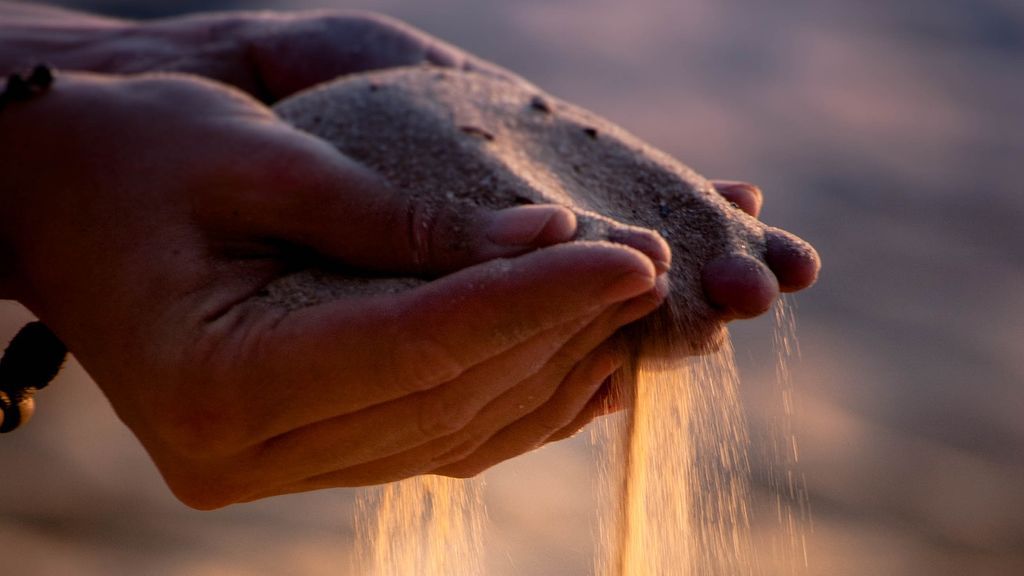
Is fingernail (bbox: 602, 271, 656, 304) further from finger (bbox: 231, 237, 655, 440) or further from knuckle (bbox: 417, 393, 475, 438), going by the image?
knuckle (bbox: 417, 393, 475, 438)

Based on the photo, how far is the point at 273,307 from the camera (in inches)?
30.4

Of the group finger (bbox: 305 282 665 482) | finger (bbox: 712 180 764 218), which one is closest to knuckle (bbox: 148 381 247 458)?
finger (bbox: 305 282 665 482)

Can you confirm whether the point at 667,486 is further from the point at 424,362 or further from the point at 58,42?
the point at 58,42

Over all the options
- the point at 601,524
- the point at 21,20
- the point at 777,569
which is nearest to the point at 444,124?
the point at 601,524

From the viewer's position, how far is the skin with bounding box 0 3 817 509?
70 centimetres

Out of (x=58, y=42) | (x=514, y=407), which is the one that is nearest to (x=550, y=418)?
(x=514, y=407)

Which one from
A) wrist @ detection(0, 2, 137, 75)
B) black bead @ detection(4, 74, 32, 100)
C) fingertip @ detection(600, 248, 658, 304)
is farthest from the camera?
wrist @ detection(0, 2, 137, 75)

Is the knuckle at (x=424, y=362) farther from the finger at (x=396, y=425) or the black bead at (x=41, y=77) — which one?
the black bead at (x=41, y=77)

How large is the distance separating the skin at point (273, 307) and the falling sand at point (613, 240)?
0.04 meters

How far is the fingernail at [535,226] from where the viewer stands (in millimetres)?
720

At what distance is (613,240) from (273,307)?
26 cm

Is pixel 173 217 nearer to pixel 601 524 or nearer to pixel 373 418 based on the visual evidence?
pixel 373 418

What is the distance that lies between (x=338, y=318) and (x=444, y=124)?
265mm

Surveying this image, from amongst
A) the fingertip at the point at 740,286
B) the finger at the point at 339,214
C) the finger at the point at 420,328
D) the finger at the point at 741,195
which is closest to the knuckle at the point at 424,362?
the finger at the point at 420,328
